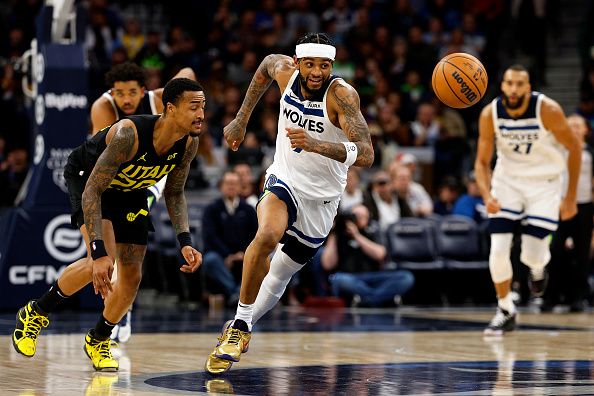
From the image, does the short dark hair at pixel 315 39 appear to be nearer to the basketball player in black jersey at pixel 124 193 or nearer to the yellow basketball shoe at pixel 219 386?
the basketball player in black jersey at pixel 124 193

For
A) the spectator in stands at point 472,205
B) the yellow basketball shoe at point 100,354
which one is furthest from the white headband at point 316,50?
the spectator in stands at point 472,205

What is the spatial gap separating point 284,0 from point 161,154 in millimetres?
14576

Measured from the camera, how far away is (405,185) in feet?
52.3

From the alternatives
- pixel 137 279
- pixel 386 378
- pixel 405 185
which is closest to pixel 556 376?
pixel 386 378

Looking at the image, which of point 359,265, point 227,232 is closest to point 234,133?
point 227,232

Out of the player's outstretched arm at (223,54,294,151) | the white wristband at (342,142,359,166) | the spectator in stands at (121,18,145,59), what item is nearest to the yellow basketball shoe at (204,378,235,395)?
the white wristband at (342,142,359,166)

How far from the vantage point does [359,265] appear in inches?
583

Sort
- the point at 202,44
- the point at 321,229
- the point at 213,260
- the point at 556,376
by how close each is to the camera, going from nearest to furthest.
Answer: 1. the point at 556,376
2. the point at 321,229
3. the point at 213,260
4. the point at 202,44

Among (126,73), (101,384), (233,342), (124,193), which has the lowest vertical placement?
(101,384)

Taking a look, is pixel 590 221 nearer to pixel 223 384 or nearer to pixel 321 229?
pixel 321 229

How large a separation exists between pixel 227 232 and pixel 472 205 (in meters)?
3.78

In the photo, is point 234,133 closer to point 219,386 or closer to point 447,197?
point 219,386

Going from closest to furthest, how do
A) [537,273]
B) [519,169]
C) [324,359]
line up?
[324,359]
[519,169]
[537,273]

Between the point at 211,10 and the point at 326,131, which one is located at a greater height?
the point at 211,10
